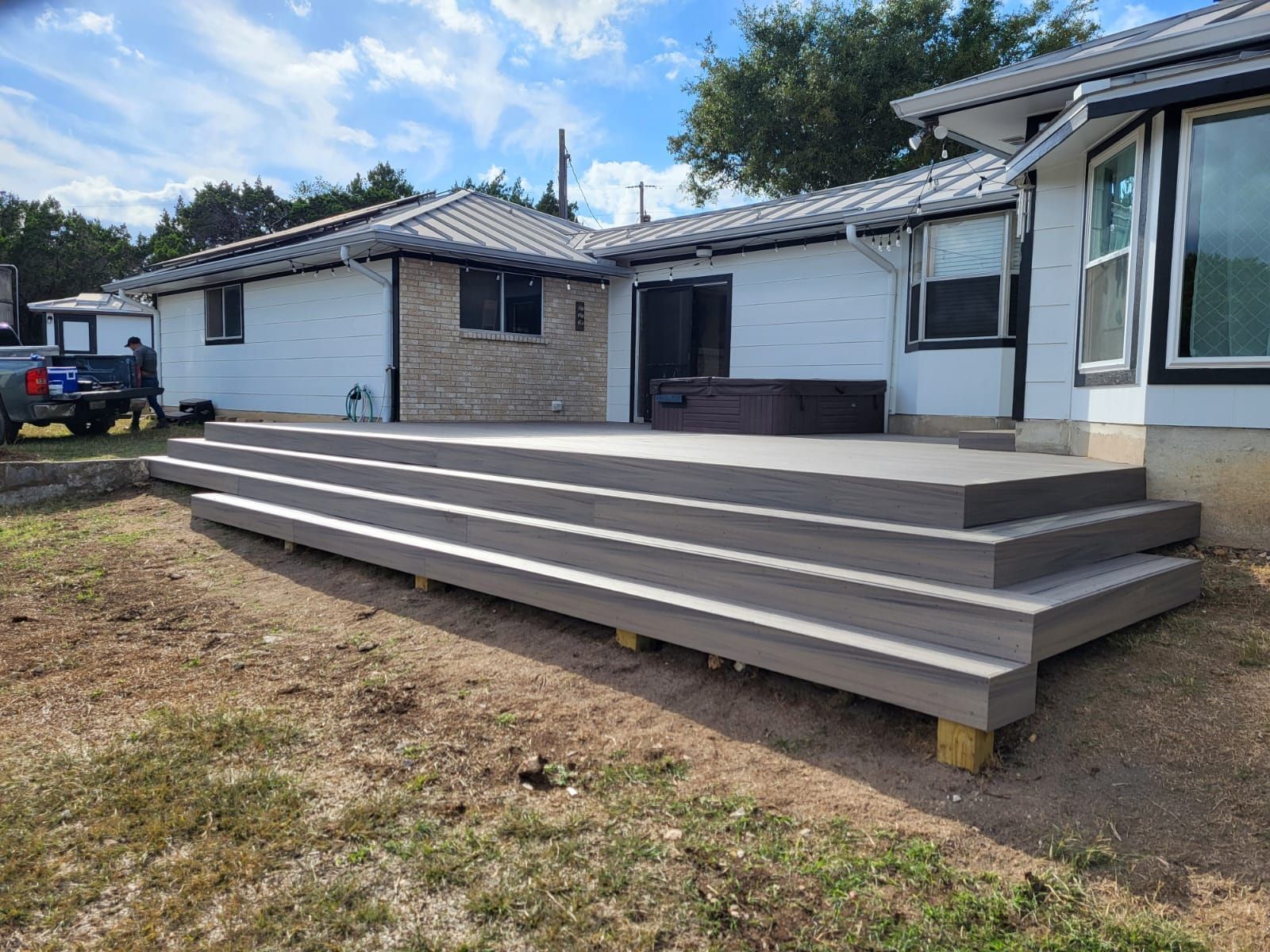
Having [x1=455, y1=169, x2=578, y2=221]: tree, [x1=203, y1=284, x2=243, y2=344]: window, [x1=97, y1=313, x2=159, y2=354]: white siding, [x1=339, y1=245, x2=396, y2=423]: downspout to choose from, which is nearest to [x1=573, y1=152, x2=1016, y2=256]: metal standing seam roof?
[x1=339, y1=245, x2=396, y2=423]: downspout

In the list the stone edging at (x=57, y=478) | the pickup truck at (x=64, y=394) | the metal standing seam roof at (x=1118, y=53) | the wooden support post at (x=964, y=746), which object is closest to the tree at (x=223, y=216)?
the pickup truck at (x=64, y=394)

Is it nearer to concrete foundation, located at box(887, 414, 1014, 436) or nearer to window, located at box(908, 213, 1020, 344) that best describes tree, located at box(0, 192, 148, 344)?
concrete foundation, located at box(887, 414, 1014, 436)

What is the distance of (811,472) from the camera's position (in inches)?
143

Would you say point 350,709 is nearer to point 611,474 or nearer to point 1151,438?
point 611,474

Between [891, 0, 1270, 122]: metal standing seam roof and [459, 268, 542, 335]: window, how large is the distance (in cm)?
573

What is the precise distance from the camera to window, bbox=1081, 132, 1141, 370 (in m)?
4.86

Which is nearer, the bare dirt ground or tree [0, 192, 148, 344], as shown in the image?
the bare dirt ground

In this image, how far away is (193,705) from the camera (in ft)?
10.4

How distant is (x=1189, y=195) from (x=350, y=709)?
4.75 meters

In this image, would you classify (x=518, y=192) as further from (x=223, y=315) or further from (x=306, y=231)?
(x=306, y=231)

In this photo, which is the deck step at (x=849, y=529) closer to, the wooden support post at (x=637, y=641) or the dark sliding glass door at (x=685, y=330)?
the wooden support post at (x=637, y=641)

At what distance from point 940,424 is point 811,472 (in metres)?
4.96

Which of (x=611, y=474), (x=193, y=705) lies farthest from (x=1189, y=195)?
(x=193, y=705)

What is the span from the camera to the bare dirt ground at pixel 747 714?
7.34 feet
